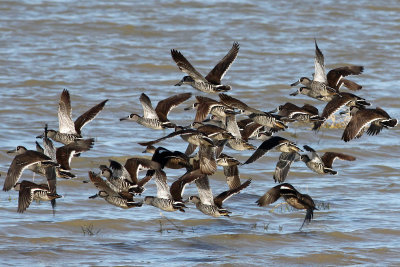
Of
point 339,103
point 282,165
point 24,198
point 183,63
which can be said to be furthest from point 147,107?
point 339,103

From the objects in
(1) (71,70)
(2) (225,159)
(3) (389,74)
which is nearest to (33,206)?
(2) (225,159)

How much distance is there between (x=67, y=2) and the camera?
1259 inches

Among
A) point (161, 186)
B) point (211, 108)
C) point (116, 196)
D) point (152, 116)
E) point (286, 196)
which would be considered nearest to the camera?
point (116, 196)

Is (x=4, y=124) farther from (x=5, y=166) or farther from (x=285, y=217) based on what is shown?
(x=285, y=217)

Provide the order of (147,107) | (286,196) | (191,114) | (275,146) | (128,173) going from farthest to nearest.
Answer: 1. (191,114)
2. (147,107)
3. (275,146)
4. (286,196)
5. (128,173)

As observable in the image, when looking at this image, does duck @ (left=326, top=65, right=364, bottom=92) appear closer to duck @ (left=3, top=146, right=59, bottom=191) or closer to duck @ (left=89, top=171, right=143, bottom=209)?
duck @ (left=89, top=171, right=143, bottom=209)

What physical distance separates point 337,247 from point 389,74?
13352 millimetres

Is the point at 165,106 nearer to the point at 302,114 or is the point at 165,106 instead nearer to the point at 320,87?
the point at 302,114

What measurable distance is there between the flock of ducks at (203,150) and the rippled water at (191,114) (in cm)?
61

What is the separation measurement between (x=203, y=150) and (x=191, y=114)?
8.60m

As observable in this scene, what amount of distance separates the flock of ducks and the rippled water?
1.99ft

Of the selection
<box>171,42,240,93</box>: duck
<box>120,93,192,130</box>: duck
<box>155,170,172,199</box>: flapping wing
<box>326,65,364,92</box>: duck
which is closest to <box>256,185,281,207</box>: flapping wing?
<box>155,170,172,199</box>: flapping wing

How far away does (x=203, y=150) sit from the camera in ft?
33.7

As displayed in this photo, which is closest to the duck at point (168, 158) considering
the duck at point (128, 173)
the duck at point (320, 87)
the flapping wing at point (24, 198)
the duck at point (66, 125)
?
the duck at point (128, 173)
